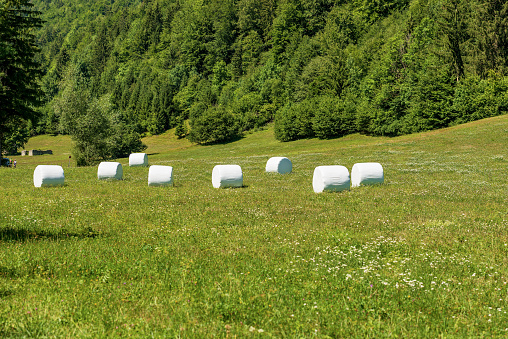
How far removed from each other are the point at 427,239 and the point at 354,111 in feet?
265

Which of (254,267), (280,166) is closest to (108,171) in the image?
(280,166)

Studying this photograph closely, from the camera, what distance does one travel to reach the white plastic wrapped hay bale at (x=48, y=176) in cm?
2328

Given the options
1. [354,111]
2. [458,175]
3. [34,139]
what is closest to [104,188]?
[458,175]

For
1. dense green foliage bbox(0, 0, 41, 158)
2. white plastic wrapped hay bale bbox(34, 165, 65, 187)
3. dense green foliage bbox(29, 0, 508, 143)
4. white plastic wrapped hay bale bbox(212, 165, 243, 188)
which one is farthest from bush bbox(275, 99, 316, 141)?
white plastic wrapped hay bale bbox(34, 165, 65, 187)

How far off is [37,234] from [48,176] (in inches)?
538

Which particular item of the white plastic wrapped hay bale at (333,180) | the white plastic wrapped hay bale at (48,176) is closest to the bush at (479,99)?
the white plastic wrapped hay bale at (333,180)

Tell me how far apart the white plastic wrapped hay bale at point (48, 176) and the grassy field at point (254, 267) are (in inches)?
222

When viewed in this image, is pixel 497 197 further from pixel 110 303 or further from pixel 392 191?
pixel 110 303

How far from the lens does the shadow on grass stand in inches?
426

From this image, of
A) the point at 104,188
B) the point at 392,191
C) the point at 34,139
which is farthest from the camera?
the point at 34,139

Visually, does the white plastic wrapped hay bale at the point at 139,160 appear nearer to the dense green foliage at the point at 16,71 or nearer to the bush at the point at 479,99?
the dense green foliage at the point at 16,71

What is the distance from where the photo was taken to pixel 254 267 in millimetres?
8602

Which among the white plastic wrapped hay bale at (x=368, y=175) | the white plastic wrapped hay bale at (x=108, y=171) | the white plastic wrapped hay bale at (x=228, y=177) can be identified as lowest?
the white plastic wrapped hay bale at (x=368, y=175)

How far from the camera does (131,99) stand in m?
182
